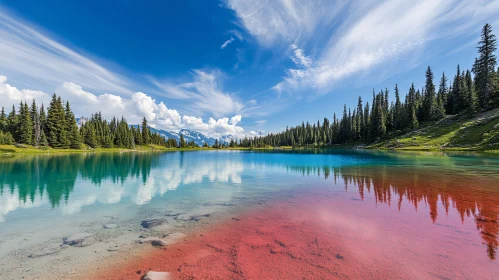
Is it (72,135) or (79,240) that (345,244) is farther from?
(72,135)

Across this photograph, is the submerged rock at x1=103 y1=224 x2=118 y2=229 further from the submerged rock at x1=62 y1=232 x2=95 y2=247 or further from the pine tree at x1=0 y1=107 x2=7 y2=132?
the pine tree at x1=0 y1=107 x2=7 y2=132

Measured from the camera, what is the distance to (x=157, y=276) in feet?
21.2

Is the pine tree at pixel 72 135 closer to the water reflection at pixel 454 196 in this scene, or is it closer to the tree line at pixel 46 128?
the tree line at pixel 46 128

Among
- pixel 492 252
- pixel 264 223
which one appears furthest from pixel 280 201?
pixel 492 252

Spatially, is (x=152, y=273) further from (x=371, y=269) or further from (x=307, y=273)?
(x=371, y=269)

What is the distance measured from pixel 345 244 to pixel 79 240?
11.2 meters

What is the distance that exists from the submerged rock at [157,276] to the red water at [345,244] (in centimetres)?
21

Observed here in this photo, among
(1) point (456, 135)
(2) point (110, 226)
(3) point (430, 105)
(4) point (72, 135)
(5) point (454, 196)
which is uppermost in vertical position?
(3) point (430, 105)

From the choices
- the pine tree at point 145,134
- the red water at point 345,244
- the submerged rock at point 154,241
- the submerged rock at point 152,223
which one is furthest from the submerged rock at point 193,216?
the pine tree at point 145,134

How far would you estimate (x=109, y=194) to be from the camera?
1870 cm

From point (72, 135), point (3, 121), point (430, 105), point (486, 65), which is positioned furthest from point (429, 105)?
point (3, 121)

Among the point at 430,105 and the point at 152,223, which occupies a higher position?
the point at 430,105

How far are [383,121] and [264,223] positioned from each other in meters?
112

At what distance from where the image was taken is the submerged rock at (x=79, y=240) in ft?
29.8
